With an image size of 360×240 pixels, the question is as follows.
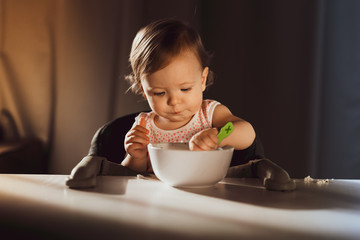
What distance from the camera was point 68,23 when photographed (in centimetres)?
205

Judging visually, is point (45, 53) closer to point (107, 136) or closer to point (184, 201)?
point (107, 136)

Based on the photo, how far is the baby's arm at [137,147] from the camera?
1.03m

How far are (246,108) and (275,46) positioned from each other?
0.31m

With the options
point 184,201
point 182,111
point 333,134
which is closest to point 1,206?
point 184,201

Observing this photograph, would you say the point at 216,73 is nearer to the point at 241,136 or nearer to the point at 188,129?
the point at 188,129

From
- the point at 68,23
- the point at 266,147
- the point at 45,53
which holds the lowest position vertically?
the point at 266,147

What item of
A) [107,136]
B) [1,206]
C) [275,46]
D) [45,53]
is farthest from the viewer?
[45,53]

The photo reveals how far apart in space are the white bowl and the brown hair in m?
0.28

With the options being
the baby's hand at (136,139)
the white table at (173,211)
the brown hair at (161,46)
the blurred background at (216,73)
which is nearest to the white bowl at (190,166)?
the white table at (173,211)

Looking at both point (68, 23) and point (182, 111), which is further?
point (68, 23)

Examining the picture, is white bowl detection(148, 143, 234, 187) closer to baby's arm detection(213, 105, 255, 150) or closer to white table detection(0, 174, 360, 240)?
white table detection(0, 174, 360, 240)

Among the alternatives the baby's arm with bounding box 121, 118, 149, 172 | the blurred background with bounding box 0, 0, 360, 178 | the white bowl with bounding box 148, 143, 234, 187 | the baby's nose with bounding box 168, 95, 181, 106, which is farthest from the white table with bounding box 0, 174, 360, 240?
the blurred background with bounding box 0, 0, 360, 178

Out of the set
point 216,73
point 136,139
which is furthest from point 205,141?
point 216,73

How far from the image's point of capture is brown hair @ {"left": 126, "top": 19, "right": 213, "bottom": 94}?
1066 millimetres
